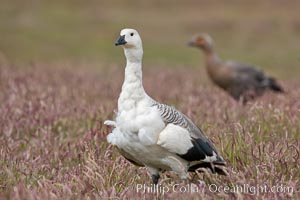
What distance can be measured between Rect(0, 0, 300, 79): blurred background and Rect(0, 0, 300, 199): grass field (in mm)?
91

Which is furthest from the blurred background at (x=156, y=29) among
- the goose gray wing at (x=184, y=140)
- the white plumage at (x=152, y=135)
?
the goose gray wing at (x=184, y=140)

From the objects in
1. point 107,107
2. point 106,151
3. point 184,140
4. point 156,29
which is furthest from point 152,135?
point 156,29

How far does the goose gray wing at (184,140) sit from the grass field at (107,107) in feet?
0.53

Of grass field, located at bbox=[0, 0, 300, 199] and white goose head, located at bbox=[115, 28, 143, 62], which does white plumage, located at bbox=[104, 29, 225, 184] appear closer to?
white goose head, located at bbox=[115, 28, 143, 62]

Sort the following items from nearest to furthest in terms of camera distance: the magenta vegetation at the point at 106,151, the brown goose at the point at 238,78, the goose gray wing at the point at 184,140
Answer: the magenta vegetation at the point at 106,151 < the goose gray wing at the point at 184,140 < the brown goose at the point at 238,78

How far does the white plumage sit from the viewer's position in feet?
18.9

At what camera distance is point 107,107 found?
1029cm

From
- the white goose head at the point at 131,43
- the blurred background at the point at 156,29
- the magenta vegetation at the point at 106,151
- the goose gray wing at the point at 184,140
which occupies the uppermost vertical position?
the white goose head at the point at 131,43

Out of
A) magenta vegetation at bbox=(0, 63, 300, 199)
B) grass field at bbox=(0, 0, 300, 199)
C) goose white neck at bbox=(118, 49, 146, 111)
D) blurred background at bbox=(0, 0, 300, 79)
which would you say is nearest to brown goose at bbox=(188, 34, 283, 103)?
grass field at bbox=(0, 0, 300, 199)

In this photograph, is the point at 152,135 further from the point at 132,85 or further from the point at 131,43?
the point at 131,43

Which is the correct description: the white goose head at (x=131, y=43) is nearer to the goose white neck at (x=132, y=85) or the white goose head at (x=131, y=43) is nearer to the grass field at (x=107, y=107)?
the goose white neck at (x=132, y=85)

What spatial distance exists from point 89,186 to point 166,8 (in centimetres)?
3700

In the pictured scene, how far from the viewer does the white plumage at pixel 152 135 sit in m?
5.77

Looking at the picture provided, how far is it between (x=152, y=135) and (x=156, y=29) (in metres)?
30.3
